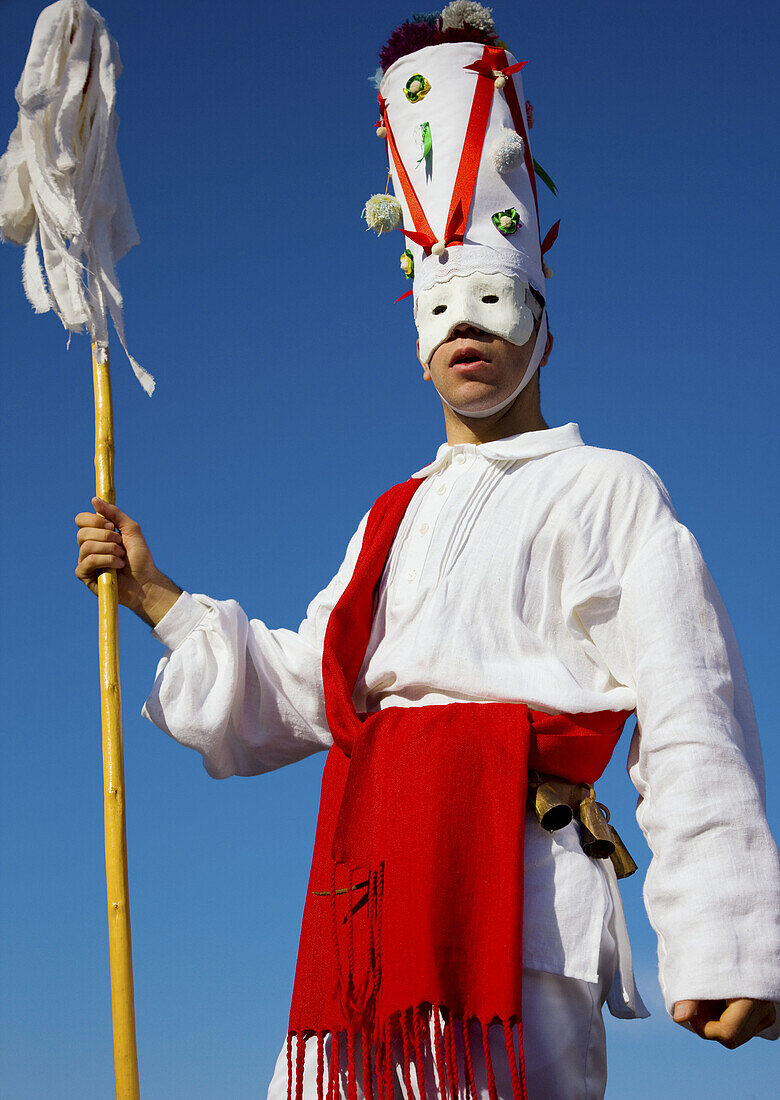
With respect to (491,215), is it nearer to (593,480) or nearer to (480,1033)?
(593,480)

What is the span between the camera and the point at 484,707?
9.82 ft

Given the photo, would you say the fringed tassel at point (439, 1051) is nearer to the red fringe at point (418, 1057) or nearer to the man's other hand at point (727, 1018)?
the red fringe at point (418, 1057)

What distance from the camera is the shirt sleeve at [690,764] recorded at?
104 inches

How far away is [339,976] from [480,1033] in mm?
342

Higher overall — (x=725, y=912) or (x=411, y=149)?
(x=411, y=149)

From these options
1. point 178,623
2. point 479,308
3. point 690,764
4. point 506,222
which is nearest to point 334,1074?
point 690,764

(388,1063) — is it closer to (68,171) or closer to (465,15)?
(68,171)

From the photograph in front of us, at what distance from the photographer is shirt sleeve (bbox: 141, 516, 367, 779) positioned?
351 cm

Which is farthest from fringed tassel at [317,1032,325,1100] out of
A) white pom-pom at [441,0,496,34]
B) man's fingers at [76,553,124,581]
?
white pom-pom at [441,0,496,34]

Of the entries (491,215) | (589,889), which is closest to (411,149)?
(491,215)

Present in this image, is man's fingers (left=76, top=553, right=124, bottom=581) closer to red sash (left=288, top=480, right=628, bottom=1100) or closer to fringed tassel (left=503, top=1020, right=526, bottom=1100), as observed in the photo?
red sash (left=288, top=480, right=628, bottom=1100)

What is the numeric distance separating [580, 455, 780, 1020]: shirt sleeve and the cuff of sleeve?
1.14 metres

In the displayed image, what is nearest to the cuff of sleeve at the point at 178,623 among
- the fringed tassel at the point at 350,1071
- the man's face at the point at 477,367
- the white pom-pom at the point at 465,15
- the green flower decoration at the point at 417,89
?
the man's face at the point at 477,367

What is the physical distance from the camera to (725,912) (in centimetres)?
264
